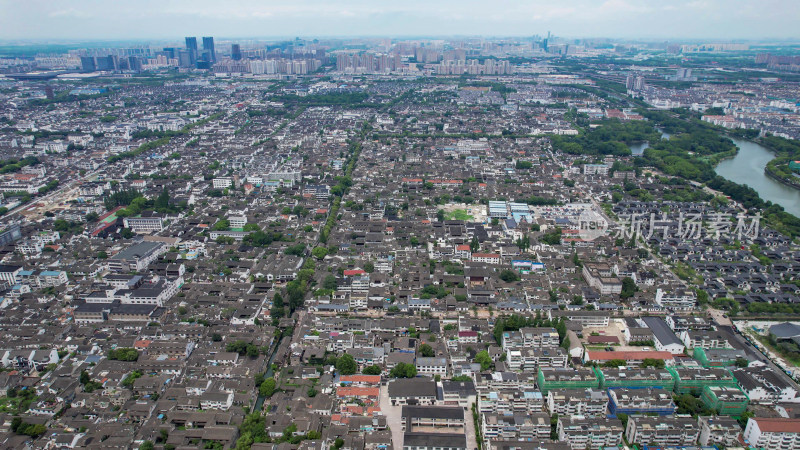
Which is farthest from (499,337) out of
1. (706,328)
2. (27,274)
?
(27,274)

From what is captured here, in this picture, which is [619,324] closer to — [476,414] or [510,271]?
[510,271]

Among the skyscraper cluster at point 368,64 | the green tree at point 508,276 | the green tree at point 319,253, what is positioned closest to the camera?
the green tree at point 508,276

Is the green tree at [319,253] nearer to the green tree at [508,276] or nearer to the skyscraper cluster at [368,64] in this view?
the green tree at [508,276]

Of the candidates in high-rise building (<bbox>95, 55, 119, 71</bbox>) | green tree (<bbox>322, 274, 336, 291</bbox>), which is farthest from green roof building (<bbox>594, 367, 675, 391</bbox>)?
high-rise building (<bbox>95, 55, 119, 71</bbox>)

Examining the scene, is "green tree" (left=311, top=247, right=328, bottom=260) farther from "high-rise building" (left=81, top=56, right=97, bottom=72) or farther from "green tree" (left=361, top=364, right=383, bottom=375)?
"high-rise building" (left=81, top=56, right=97, bottom=72)

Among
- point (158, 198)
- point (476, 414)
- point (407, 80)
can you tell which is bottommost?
point (476, 414)

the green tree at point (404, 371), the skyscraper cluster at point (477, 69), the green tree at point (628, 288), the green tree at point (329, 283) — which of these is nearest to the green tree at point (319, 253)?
the green tree at point (329, 283)
